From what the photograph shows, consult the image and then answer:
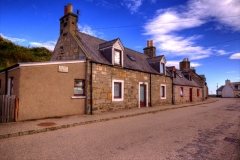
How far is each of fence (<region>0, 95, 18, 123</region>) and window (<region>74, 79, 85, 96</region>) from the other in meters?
3.63

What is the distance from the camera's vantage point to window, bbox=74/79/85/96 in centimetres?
1081

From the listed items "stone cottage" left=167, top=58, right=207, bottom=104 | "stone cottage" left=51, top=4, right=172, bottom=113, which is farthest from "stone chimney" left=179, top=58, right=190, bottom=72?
"stone cottage" left=51, top=4, right=172, bottom=113

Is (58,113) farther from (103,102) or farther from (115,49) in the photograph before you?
(115,49)

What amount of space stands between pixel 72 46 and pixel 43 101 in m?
5.47

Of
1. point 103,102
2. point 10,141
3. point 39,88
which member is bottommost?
point 10,141

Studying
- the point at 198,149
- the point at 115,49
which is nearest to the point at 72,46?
the point at 115,49

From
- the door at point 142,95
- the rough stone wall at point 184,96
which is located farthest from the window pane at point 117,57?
the rough stone wall at point 184,96

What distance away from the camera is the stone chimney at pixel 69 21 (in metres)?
13.0

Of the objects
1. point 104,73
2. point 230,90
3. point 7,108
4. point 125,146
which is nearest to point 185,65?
point 104,73

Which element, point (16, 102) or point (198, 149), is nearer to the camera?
point (198, 149)

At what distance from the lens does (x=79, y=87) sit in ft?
36.1

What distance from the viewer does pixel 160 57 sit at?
1992 cm

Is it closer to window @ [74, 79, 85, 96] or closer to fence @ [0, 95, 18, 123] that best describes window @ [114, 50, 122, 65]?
window @ [74, 79, 85, 96]

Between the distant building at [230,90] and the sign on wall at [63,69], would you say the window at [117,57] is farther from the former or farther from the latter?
the distant building at [230,90]
